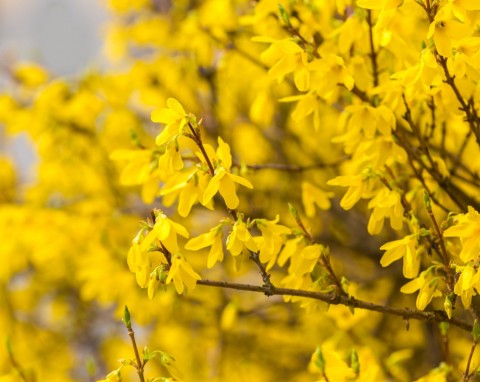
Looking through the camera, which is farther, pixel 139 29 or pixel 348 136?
pixel 139 29

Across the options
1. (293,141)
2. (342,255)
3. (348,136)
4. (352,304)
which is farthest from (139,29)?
(352,304)

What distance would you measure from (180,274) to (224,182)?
223 mm

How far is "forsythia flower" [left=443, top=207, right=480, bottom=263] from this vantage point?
1.66 meters

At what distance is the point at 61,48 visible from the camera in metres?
10.3

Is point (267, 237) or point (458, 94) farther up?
point (458, 94)

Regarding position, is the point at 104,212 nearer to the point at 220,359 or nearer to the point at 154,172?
the point at 220,359

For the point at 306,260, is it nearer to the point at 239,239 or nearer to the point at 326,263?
the point at 326,263

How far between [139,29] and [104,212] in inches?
41.6

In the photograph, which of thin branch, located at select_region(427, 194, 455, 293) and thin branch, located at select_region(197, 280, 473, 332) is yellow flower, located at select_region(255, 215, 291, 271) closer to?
thin branch, located at select_region(197, 280, 473, 332)

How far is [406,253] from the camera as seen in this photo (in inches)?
72.0

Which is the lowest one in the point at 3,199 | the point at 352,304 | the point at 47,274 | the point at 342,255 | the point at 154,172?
the point at 47,274

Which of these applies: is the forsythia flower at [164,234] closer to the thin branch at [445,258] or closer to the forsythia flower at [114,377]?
the forsythia flower at [114,377]

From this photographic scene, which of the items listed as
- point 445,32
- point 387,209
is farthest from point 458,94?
point 387,209

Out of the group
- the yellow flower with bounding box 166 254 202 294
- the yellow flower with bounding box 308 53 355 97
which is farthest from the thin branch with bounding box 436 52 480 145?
the yellow flower with bounding box 166 254 202 294
